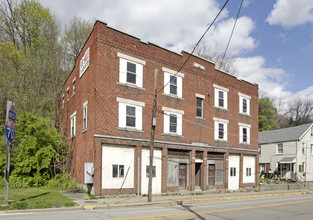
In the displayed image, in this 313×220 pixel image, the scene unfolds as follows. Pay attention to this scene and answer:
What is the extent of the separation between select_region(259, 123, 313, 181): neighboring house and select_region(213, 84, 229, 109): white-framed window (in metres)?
19.6

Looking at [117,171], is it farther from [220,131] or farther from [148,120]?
[220,131]

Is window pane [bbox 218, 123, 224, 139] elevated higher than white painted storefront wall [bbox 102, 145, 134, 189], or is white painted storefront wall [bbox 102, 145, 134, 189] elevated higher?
window pane [bbox 218, 123, 224, 139]

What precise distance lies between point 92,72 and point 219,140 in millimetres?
13467

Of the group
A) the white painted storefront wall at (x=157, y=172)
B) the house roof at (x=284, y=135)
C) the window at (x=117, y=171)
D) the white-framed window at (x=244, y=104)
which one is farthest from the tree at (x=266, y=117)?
the window at (x=117, y=171)

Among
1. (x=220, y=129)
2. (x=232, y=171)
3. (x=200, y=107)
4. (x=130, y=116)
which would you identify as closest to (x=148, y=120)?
(x=130, y=116)

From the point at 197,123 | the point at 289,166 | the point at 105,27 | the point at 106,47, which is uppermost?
the point at 105,27

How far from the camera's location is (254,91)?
30.6m

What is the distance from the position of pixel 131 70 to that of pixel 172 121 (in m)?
5.33

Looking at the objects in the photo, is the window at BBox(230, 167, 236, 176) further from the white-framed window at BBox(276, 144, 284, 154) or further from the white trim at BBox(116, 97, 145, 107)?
the white-framed window at BBox(276, 144, 284, 154)

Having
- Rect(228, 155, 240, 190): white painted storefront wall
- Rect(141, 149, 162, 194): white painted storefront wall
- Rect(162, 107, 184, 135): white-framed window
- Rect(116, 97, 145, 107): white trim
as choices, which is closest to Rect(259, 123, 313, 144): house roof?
Rect(228, 155, 240, 190): white painted storefront wall

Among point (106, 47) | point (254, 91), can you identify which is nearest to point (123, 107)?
point (106, 47)

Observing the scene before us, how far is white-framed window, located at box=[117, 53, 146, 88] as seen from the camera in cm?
1920

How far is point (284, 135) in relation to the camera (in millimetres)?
43625

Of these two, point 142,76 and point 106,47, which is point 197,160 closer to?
point 142,76
